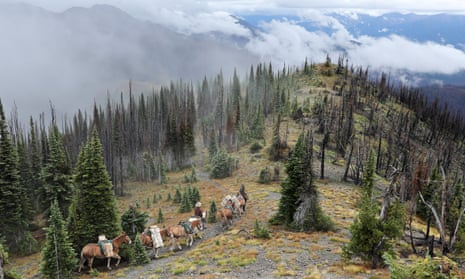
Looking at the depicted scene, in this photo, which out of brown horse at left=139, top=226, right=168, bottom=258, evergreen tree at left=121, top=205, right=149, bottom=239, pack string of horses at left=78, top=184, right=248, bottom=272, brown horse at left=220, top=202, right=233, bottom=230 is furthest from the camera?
brown horse at left=220, top=202, right=233, bottom=230

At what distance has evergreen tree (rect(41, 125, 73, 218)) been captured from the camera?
131ft

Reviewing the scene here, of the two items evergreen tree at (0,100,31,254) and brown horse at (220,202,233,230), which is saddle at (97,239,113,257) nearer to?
brown horse at (220,202,233,230)

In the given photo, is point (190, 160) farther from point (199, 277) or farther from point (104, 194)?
point (199, 277)

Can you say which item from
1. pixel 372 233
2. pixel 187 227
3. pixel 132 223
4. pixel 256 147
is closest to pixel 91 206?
pixel 132 223

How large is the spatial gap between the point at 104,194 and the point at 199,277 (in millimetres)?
11302

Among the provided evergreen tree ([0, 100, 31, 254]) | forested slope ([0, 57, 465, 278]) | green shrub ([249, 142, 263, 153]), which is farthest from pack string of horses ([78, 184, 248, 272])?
green shrub ([249, 142, 263, 153])

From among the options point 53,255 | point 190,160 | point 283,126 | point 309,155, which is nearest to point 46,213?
point 53,255

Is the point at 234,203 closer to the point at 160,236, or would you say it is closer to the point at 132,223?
the point at 160,236

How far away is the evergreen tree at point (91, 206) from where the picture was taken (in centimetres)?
2391

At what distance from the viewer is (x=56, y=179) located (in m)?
39.8

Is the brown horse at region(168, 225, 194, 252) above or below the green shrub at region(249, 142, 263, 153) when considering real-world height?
above

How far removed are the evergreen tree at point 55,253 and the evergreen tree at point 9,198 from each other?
2050cm

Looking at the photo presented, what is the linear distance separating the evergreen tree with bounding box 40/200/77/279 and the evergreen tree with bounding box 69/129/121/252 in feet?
13.8

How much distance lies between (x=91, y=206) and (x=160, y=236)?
5822mm
